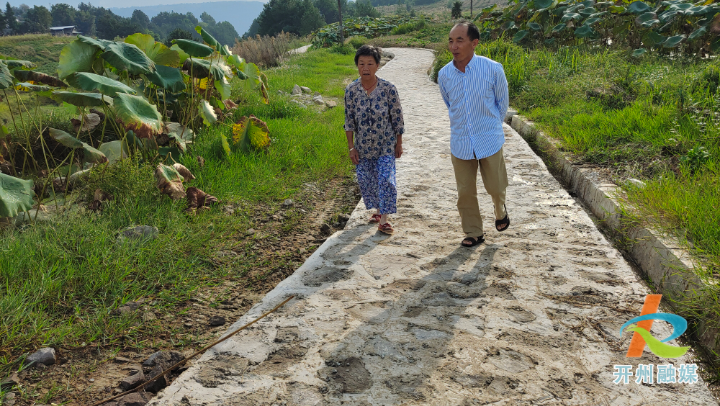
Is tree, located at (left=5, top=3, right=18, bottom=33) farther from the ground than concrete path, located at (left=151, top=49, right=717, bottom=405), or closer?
farther from the ground

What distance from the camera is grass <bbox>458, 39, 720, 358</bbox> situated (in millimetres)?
3295

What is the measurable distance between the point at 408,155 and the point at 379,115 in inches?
99.2

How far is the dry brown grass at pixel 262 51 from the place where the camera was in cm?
1664

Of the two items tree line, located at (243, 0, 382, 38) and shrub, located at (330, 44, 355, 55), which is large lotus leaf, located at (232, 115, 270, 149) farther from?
tree line, located at (243, 0, 382, 38)

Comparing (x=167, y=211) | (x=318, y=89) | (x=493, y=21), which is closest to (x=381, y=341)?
(x=167, y=211)

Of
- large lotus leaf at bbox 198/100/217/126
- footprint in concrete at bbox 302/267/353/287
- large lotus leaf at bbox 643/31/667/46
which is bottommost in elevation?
footprint in concrete at bbox 302/267/353/287

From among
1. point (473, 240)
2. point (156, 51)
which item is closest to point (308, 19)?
point (156, 51)

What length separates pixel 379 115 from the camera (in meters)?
4.07

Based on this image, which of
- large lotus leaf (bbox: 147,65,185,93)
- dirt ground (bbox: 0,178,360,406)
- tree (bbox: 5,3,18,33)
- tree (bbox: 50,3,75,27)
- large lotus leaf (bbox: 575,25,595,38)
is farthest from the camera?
tree (bbox: 50,3,75,27)

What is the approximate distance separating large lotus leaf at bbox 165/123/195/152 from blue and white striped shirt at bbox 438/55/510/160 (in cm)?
317

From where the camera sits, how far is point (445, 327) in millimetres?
2824

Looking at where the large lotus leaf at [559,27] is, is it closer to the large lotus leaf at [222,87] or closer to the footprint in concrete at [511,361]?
the large lotus leaf at [222,87]

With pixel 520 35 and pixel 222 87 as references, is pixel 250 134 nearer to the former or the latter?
pixel 222 87

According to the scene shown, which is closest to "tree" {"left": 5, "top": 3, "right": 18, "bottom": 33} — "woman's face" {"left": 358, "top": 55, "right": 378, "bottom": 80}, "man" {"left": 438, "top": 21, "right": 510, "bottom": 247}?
"woman's face" {"left": 358, "top": 55, "right": 378, "bottom": 80}
